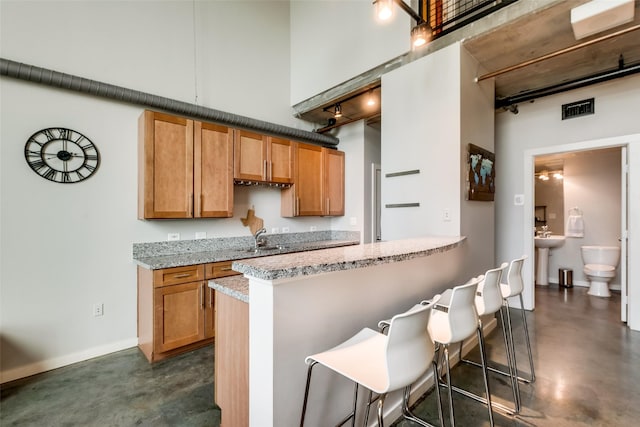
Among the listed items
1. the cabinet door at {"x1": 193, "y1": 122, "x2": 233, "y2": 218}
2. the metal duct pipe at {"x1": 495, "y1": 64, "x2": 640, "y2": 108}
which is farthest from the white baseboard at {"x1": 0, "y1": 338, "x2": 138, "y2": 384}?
the metal duct pipe at {"x1": 495, "y1": 64, "x2": 640, "y2": 108}

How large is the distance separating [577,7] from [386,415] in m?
3.28

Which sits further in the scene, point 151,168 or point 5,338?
point 151,168

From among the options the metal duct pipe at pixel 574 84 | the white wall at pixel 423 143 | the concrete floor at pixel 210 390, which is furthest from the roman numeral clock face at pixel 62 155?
the metal duct pipe at pixel 574 84

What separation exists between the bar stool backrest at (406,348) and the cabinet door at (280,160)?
9.54 feet

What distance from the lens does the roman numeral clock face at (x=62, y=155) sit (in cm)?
241

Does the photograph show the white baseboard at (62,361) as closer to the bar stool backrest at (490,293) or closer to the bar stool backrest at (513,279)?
the bar stool backrest at (490,293)

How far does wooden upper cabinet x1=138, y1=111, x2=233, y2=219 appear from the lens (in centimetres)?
272

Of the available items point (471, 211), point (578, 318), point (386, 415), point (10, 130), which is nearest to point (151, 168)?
point (10, 130)

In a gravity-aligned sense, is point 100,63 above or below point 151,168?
above

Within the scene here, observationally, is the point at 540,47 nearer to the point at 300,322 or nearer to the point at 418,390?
the point at 418,390

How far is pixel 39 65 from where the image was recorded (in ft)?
8.11

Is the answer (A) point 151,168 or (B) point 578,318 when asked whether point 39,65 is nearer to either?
(A) point 151,168

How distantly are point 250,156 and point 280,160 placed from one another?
460mm

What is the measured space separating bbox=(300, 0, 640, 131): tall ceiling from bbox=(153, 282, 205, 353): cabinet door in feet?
9.75
